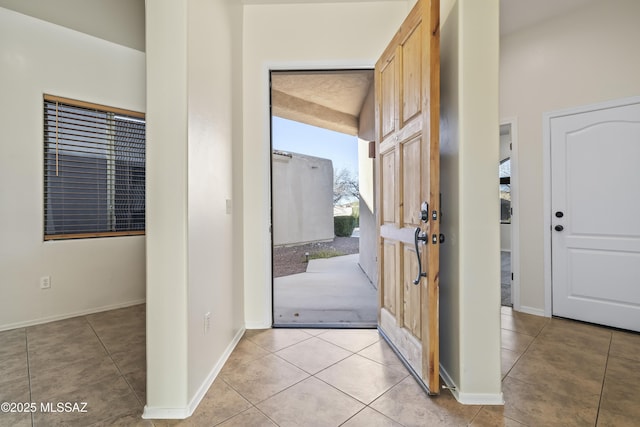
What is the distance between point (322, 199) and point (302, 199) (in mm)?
674

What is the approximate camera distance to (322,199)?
802 centimetres

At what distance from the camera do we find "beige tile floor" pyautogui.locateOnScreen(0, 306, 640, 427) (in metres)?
1.51

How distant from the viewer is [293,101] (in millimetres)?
5336

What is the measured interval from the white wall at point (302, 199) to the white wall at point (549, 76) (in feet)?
16.5

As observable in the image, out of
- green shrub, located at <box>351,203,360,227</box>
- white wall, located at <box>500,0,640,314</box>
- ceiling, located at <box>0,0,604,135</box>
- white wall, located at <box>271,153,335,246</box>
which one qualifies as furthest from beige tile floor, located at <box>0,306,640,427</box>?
green shrub, located at <box>351,203,360,227</box>

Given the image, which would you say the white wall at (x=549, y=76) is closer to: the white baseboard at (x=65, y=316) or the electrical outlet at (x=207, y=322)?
the electrical outlet at (x=207, y=322)

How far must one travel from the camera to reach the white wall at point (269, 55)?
2674 millimetres

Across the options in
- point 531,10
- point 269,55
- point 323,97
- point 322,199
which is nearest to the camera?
point 269,55

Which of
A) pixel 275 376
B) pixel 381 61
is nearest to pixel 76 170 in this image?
pixel 275 376

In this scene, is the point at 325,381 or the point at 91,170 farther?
the point at 91,170

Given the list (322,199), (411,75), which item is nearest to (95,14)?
(411,75)

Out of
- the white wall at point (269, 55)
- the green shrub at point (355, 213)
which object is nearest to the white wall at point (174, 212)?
the white wall at point (269, 55)

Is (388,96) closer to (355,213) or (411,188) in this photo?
(411,188)

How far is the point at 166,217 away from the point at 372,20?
8.19ft
